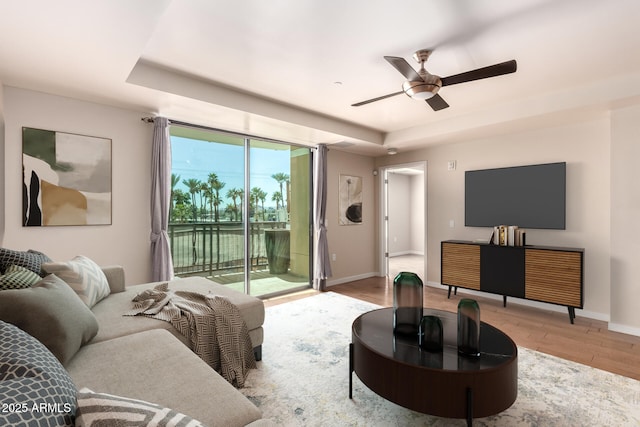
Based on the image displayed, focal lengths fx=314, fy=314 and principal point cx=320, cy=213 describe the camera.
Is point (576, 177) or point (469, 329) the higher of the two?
point (576, 177)

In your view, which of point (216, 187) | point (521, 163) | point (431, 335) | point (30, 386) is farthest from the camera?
point (521, 163)

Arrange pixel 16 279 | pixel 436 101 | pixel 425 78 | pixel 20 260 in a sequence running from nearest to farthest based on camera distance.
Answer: pixel 16 279 → pixel 20 260 → pixel 425 78 → pixel 436 101

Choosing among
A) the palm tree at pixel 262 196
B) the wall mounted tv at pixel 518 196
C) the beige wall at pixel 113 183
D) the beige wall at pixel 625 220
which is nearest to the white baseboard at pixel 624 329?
the beige wall at pixel 625 220

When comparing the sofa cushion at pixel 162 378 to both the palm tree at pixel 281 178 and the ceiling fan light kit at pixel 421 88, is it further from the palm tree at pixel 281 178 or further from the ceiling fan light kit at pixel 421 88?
the palm tree at pixel 281 178

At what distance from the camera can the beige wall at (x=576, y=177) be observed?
12.2 feet

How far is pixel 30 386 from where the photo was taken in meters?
0.72

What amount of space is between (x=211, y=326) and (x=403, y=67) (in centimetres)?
236

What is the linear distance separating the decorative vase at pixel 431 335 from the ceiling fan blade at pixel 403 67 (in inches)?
68.3

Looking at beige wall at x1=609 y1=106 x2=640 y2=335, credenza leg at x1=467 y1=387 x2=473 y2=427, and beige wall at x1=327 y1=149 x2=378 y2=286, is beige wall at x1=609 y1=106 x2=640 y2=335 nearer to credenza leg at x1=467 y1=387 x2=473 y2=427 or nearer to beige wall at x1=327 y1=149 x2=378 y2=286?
credenza leg at x1=467 y1=387 x2=473 y2=427

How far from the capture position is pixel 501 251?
4.11 metres

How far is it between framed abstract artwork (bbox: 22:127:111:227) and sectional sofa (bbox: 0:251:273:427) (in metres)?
0.97

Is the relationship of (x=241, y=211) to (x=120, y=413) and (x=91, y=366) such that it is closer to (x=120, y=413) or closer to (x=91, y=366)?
(x=91, y=366)

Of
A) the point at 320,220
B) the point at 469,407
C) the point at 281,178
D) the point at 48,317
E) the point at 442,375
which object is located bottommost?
the point at 469,407

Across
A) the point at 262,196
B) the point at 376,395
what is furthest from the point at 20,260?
the point at 262,196
